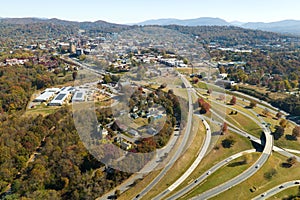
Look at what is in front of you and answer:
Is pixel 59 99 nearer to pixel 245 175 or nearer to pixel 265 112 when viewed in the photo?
pixel 245 175

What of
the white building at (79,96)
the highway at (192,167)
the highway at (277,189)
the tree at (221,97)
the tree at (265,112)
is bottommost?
the highway at (277,189)

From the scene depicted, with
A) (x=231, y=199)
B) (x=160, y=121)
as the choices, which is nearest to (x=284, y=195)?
(x=231, y=199)

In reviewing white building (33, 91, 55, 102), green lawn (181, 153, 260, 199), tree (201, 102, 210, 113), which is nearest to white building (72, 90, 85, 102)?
white building (33, 91, 55, 102)

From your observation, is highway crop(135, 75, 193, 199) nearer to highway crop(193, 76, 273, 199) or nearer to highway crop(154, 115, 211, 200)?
highway crop(154, 115, 211, 200)

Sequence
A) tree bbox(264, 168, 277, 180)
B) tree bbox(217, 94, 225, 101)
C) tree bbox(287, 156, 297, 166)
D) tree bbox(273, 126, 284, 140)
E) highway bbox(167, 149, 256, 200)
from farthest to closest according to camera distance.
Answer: tree bbox(217, 94, 225, 101) → tree bbox(273, 126, 284, 140) → tree bbox(287, 156, 297, 166) → tree bbox(264, 168, 277, 180) → highway bbox(167, 149, 256, 200)

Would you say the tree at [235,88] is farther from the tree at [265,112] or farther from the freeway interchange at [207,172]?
the freeway interchange at [207,172]

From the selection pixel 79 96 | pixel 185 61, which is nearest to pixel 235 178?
pixel 79 96

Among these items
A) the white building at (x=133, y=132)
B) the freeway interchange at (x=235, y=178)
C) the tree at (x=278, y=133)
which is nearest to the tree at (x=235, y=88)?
the freeway interchange at (x=235, y=178)

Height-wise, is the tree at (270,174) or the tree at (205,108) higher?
the tree at (205,108)

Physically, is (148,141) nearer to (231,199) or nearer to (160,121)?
(160,121)

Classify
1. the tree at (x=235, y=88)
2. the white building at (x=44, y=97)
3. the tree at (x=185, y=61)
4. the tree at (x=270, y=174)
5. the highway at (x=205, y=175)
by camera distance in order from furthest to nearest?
1. the tree at (x=185, y=61)
2. the tree at (x=235, y=88)
3. the white building at (x=44, y=97)
4. the tree at (x=270, y=174)
5. the highway at (x=205, y=175)

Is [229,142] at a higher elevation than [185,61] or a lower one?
lower
